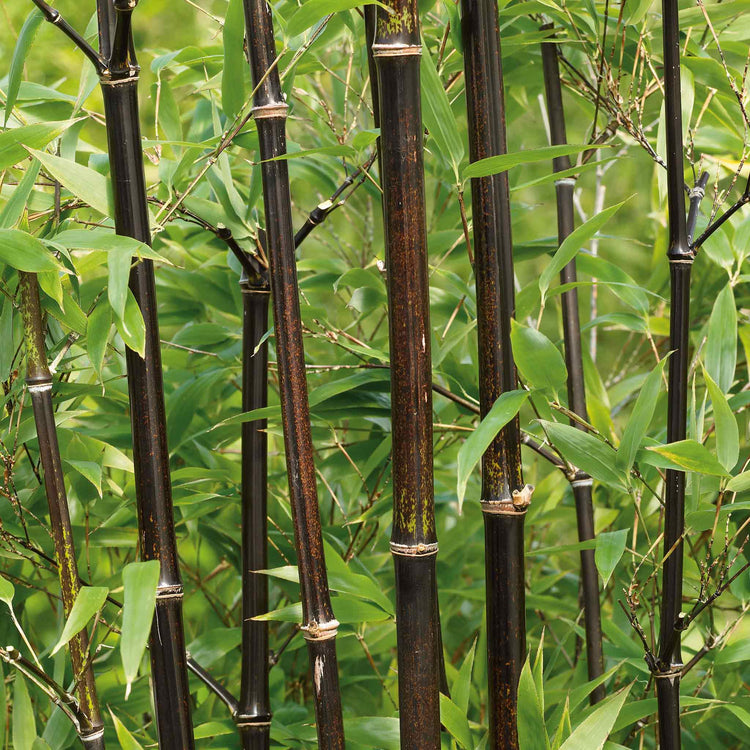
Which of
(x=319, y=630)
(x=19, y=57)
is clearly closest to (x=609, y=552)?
(x=319, y=630)

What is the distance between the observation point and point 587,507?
22.4 inches

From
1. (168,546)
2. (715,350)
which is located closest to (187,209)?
(168,546)

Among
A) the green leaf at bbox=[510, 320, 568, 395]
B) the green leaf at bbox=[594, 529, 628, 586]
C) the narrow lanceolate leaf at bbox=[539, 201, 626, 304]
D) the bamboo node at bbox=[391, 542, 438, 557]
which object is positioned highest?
the narrow lanceolate leaf at bbox=[539, 201, 626, 304]

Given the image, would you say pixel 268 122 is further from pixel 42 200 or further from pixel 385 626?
pixel 385 626

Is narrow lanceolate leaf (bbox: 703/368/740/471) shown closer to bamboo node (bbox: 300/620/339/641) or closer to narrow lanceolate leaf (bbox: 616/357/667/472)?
narrow lanceolate leaf (bbox: 616/357/667/472)

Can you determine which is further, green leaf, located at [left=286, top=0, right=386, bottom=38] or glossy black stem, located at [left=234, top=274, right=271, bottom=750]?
glossy black stem, located at [left=234, top=274, right=271, bottom=750]

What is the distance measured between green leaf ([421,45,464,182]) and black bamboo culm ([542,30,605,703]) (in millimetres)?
139

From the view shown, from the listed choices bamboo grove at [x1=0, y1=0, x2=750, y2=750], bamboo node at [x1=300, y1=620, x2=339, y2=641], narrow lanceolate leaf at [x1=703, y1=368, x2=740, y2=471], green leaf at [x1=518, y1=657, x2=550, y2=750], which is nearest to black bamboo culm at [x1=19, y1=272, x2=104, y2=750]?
bamboo grove at [x1=0, y1=0, x2=750, y2=750]

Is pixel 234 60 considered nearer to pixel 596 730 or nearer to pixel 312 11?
pixel 312 11

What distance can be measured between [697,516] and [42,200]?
0.41 m

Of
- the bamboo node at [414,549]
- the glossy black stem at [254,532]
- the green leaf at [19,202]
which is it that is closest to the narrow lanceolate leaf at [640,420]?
the bamboo node at [414,549]

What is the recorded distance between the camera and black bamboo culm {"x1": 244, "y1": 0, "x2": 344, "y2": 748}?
0.40 metres

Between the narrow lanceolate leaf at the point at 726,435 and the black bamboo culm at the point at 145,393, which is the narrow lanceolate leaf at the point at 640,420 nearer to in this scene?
the narrow lanceolate leaf at the point at 726,435

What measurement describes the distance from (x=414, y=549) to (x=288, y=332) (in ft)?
0.39
